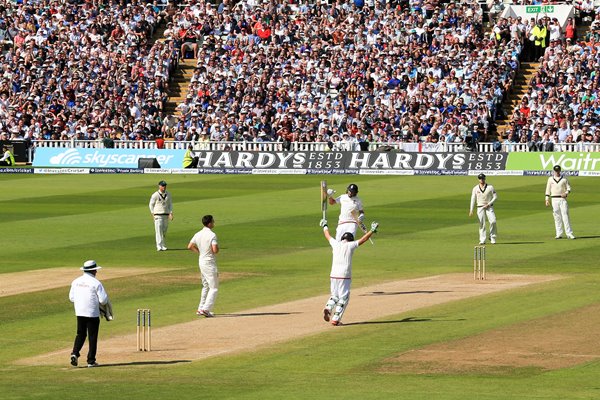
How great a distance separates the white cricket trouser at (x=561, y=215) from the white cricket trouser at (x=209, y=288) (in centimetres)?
1638

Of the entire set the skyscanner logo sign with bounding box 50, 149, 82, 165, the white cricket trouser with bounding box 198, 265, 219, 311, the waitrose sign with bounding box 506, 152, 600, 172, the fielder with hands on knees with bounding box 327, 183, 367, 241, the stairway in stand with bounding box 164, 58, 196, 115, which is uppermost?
the stairway in stand with bounding box 164, 58, 196, 115

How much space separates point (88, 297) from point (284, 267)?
13255mm

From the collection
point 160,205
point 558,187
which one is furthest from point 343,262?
point 558,187

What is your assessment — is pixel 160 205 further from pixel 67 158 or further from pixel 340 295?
pixel 67 158

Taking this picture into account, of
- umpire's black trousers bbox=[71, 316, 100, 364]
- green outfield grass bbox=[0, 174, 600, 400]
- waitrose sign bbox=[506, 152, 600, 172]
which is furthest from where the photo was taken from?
waitrose sign bbox=[506, 152, 600, 172]

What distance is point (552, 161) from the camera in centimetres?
6038

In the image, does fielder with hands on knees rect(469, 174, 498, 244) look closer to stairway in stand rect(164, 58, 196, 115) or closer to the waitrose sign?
the waitrose sign

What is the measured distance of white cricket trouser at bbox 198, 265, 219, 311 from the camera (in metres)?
26.4

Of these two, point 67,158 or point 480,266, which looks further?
point 67,158

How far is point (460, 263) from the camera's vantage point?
3506cm

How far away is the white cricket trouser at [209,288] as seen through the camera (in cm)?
2636

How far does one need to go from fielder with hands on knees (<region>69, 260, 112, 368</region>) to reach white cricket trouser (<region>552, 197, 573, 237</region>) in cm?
2128

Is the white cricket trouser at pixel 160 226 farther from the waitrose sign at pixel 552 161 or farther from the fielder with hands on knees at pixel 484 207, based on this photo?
the waitrose sign at pixel 552 161

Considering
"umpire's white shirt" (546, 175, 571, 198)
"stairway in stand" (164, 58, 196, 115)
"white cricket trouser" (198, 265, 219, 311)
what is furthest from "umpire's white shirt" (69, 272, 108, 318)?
"stairway in stand" (164, 58, 196, 115)
